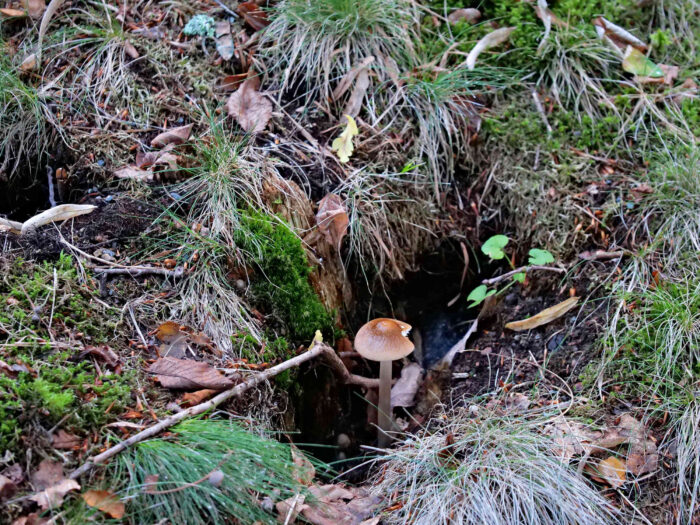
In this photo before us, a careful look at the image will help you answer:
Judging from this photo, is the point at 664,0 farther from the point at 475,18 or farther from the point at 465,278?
the point at 465,278

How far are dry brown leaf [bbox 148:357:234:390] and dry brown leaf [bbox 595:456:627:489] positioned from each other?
1312mm

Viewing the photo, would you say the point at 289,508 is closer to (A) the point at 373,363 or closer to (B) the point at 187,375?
(B) the point at 187,375

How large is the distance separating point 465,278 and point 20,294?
2.10m

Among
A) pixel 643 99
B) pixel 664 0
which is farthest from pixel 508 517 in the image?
pixel 664 0

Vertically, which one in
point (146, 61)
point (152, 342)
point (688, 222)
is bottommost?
point (688, 222)

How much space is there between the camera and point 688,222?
2596 millimetres

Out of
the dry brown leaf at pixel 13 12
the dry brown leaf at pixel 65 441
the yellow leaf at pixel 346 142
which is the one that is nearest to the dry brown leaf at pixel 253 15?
the yellow leaf at pixel 346 142

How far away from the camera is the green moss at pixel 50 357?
1695 millimetres

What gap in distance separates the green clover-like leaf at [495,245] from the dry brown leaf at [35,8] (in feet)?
8.37

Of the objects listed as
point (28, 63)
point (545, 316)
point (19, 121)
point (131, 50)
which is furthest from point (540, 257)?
point (28, 63)

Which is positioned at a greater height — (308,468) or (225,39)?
(225,39)

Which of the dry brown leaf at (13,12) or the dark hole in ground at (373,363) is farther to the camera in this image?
the dry brown leaf at (13,12)

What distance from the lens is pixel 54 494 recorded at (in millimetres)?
1577

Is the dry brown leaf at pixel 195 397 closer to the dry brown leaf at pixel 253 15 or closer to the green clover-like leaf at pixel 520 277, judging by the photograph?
the green clover-like leaf at pixel 520 277
